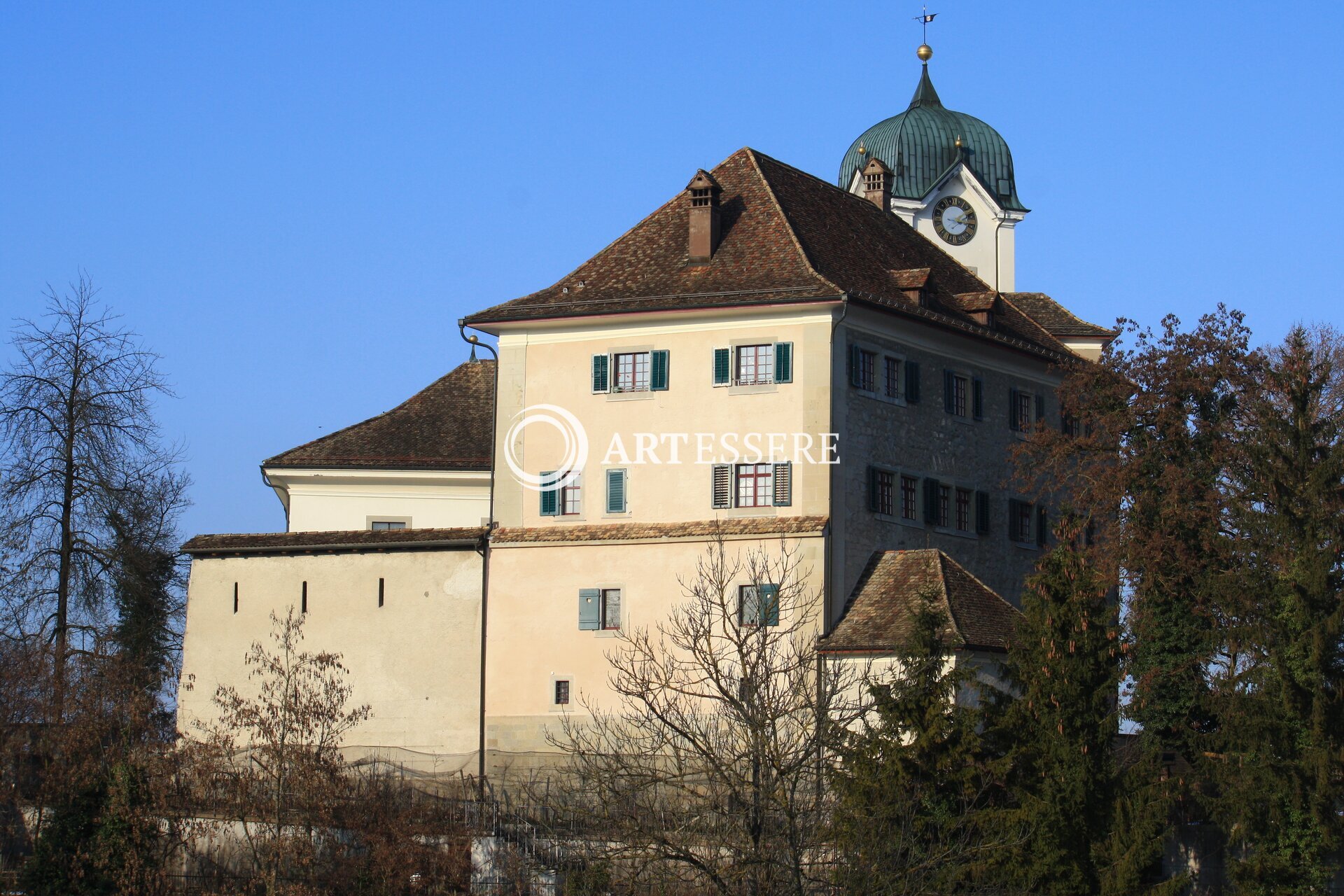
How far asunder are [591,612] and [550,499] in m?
2.60

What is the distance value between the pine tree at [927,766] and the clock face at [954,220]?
31.7 m

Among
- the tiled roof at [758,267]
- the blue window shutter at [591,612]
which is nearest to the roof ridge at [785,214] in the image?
the tiled roof at [758,267]

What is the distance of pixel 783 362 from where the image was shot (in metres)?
42.0

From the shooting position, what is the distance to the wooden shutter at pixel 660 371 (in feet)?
141

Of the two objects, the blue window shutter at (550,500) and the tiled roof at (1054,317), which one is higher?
the tiled roof at (1054,317)

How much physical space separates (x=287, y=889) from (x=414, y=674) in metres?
10.5

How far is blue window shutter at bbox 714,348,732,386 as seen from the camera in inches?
1668

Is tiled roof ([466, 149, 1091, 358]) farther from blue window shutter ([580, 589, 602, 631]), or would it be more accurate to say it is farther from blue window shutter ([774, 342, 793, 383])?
blue window shutter ([580, 589, 602, 631])

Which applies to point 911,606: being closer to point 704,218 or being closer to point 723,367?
point 723,367

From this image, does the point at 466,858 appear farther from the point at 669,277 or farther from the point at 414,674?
the point at 669,277

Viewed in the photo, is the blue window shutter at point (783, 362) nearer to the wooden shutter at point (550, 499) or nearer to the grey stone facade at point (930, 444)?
the grey stone facade at point (930, 444)

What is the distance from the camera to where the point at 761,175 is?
152ft

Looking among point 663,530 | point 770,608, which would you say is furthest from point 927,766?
point 663,530

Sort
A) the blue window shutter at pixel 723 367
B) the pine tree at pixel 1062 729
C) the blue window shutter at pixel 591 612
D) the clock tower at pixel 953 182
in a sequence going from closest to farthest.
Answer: the pine tree at pixel 1062 729 → the blue window shutter at pixel 591 612 → the blue window shutter at pixel 723 367 → the clock tower at pixel 953 182
